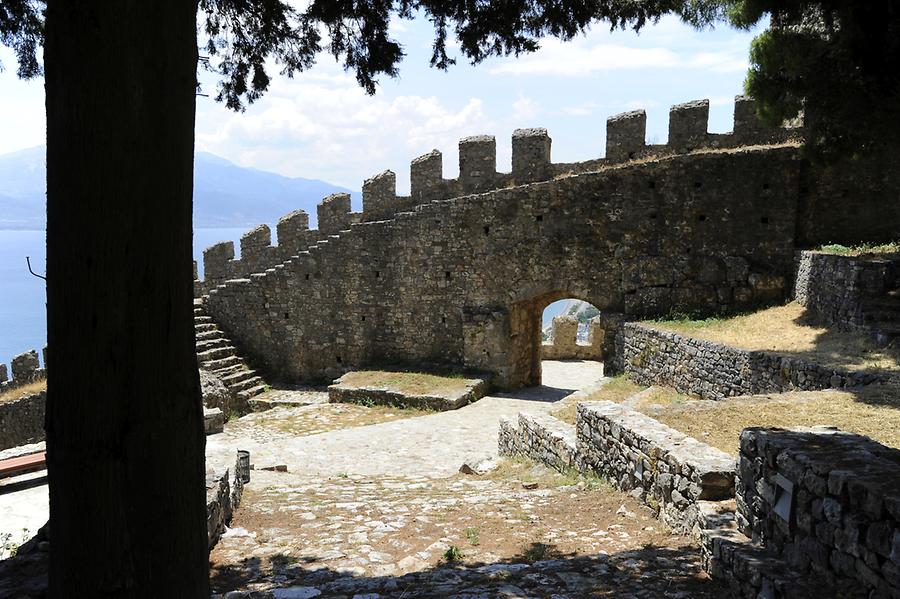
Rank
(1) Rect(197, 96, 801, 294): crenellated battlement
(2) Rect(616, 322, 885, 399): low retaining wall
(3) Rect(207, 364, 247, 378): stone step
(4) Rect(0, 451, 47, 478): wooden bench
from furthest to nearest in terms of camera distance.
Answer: (3) Rect(207, 364, 247, 378): stone step
(1) Rect(197, 96, 801, 294): crenellated battlement
(2) Rect(616, 322, 885, 399): low retaining wall
(4) Rect(0, 451, 47, 478): wooden bench

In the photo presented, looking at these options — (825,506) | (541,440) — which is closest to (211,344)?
(541,440)

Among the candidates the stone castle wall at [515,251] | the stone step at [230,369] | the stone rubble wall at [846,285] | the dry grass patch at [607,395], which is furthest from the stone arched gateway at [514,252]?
the dry grass patch at [607,395]

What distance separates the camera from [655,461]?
5.78 meters

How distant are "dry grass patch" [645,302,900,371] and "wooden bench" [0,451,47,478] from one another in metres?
10.0

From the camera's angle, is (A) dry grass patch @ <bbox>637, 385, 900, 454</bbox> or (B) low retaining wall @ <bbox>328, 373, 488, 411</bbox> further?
(B) low retaining wall @ <bbox>328, 373, 488, 411</bbox>

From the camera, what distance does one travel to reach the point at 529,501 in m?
6.41

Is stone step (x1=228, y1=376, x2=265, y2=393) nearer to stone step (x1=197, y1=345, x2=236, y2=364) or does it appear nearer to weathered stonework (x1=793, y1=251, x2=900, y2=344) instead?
stone step (x1=197, y1=345, x2=236, y2=364)

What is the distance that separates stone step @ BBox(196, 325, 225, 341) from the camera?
17.5m

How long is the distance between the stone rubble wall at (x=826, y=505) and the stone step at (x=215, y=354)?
48.3 ft

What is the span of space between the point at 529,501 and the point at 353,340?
1111 cm

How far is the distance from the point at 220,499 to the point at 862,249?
12.3m

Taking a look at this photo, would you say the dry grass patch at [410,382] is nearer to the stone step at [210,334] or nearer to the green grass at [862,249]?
the stone step at [210,334]

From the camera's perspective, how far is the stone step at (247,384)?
53.5 feet

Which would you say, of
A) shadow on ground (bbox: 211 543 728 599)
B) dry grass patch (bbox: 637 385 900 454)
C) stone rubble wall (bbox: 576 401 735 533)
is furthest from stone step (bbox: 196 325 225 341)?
shadow on ground (bbox: 211 543 728 599)
